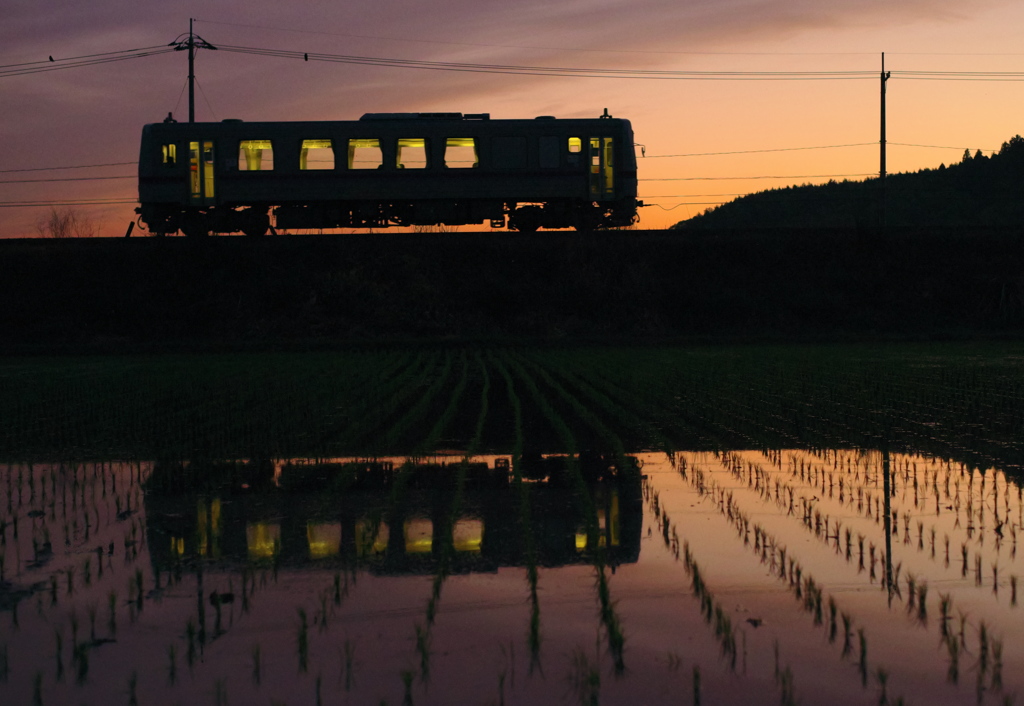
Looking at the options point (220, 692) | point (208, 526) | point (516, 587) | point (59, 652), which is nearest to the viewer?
point (220, 692)

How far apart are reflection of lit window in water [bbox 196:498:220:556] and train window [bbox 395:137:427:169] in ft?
72.9

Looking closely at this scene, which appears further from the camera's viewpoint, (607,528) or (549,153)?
(549,153)

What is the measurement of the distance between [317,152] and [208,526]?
2349 centimetres

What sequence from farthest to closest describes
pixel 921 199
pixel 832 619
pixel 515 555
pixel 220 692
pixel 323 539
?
pixel 921 199 < pixel 323 539 < pixel 515 555 < pixel 832 619 < pixel 220 692

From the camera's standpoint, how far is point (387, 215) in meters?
31.4

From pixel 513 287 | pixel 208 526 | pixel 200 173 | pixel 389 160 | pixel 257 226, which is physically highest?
pixel 389 160

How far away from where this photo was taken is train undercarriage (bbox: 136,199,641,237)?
30.9 m

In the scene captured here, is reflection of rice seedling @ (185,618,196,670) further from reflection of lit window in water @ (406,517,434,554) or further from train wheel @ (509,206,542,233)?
train wheel @ (509,206,542,233)

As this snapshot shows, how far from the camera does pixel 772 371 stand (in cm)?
2033

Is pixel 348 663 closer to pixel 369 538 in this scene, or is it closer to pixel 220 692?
pixel 220 692

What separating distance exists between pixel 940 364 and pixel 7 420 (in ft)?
58.8

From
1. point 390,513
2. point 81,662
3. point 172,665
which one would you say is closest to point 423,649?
point 172,665

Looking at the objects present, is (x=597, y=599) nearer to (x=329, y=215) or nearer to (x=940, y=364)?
(x=940, y=364)

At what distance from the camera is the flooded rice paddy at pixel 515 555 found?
15.1 ft
